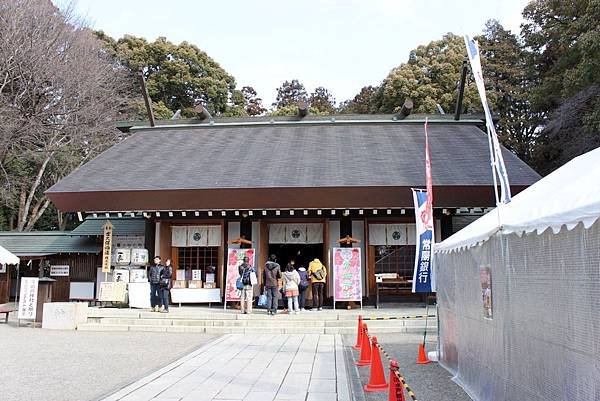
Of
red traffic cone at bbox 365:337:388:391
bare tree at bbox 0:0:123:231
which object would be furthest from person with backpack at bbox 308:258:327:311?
bare tree at bbox 0:0:123:231

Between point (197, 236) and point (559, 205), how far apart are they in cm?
1306

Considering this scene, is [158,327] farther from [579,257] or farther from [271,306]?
[579,257]

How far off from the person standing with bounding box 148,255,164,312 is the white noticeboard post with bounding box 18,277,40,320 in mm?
2662

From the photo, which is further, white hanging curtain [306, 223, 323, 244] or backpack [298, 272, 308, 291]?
white hanging curtain [306, 223, 323, 244]

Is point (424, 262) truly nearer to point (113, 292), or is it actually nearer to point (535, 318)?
point (535, 318)

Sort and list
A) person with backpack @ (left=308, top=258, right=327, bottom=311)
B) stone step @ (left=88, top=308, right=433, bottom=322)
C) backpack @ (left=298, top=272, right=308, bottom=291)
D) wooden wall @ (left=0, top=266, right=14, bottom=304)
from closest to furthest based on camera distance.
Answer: stone step @ (left=88, top=308, right=433, bottom=322), backpack @ (left=298, top=272, right=308, bottom=291), person with backpack @ (left=308, top=258, right=327, bottom=311), wooden wall @ (left=0, top=266, right=14, bottom=304)

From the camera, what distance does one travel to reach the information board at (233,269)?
1362 centimetres

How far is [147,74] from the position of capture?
31.8 metres

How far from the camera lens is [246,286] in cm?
1266

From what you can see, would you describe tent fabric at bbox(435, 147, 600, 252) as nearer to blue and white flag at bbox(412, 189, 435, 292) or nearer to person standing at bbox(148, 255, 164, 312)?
blue and white flag at bbox(412, 189, 435, 292)

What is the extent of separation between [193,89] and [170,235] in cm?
1910

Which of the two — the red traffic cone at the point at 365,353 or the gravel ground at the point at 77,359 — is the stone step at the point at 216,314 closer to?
the gravel ground at the point at 77,359

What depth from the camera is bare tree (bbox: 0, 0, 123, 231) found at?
20842 millimetres

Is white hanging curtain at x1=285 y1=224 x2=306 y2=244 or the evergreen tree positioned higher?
the evergreen tree
